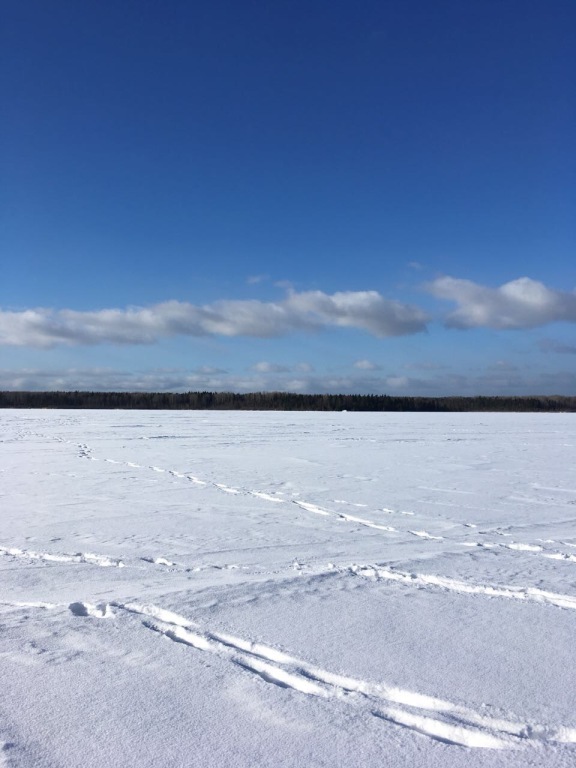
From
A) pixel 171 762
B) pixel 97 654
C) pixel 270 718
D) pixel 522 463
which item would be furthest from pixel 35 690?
pixel 522 463

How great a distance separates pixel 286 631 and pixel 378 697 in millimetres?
912

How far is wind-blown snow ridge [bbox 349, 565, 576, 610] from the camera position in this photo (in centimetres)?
439

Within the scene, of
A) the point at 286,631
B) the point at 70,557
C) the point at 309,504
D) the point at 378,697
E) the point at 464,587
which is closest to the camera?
the point at 378,697

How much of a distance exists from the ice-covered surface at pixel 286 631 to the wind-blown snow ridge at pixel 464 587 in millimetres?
24

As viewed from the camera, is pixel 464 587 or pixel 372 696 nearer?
pixel 372 696

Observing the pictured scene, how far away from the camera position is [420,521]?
7.24 meters

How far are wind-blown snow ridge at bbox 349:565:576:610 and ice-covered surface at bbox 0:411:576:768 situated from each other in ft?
0.08

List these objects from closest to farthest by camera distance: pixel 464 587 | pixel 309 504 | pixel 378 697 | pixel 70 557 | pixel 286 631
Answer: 1. pixel 378 697
2. pixel 286 631
3. pixel 464 587
4. pixel 70 557
5. pixel 309 504

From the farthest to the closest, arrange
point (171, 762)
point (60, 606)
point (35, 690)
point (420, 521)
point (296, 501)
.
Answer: point (296, 501) → point (420, 521) → point (60, 606) → point (35, 690) → point (171, 762)

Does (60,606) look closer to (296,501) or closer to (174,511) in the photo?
(174,511)

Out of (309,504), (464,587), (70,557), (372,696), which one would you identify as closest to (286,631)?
(372,696)

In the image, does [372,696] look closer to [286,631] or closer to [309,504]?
[286,631]

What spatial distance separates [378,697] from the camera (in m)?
2.90

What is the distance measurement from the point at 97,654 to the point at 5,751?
37.1 inches
